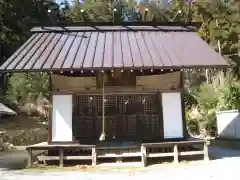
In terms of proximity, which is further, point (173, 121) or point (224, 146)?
point (224, 146)

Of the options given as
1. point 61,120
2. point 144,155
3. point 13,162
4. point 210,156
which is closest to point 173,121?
point 144,155

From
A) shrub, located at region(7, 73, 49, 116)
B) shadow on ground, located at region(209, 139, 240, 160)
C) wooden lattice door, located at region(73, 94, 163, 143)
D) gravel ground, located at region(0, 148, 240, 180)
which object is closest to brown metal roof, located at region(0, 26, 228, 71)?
wooden lattice door, located at region(73, 94, 163, 143)

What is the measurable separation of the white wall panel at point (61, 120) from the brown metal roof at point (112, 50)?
Result: 5.16 ft

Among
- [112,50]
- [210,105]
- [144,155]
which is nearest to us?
[144,155]

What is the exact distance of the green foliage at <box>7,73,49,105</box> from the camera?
26.9m

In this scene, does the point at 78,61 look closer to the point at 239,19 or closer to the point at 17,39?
the point at 239,19

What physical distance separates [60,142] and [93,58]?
10.4ft

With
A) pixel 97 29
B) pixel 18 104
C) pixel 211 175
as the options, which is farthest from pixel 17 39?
pixel 211 175

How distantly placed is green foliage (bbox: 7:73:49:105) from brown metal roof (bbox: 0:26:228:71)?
44.9 feet

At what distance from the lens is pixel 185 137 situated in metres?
11.7

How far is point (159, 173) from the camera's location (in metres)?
9.23

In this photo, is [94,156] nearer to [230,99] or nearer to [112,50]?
[112,50]

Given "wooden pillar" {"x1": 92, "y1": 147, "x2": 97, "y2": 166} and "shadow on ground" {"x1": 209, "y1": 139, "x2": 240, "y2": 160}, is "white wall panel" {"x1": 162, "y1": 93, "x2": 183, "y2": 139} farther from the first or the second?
"shadow on ground" {"x1": 209, "y1": 139, "x2": 240, "y2": 160}

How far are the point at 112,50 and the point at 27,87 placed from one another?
16713 mm
